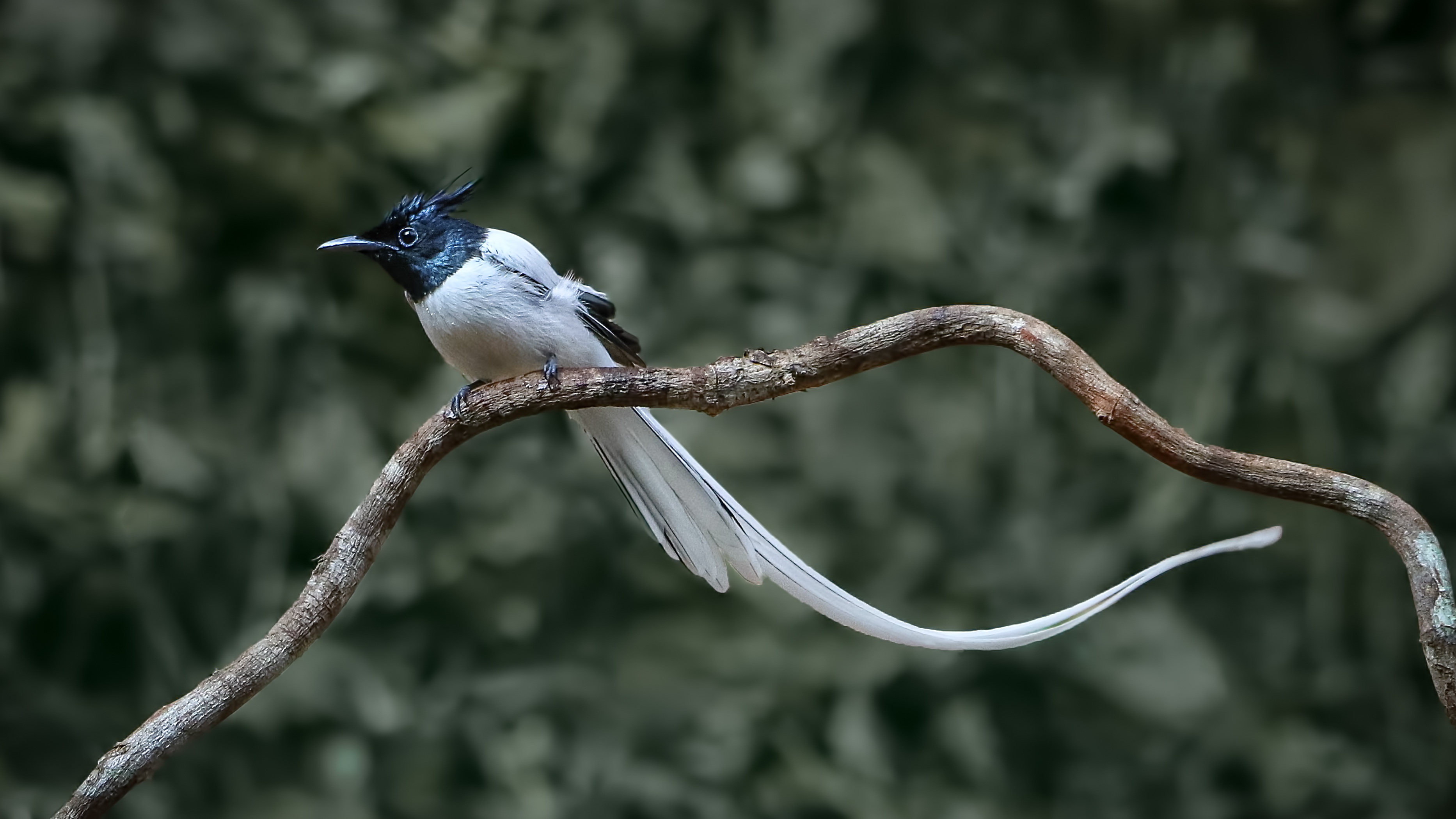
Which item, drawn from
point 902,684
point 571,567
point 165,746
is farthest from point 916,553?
point 165,746

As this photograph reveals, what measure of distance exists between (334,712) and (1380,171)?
2728mm

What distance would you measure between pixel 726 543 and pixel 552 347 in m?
0.37

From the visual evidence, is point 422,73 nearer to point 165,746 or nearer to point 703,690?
point 703,690

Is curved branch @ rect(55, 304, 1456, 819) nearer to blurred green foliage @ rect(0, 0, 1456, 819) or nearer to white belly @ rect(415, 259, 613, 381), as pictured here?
white belly @ rect(415, 259, 613, 381)

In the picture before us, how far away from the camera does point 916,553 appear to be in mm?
2619

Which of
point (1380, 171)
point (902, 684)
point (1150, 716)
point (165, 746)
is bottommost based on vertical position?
point (165, 746)

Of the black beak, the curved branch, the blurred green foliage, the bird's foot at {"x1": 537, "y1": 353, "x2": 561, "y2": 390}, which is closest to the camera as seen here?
the curved branch

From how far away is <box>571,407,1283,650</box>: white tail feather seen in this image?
138 centimetres

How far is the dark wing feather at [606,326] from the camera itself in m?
1.66

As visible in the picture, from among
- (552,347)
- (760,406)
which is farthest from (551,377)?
(760,406)

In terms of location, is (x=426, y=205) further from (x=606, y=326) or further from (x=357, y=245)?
(x=606, y=326)

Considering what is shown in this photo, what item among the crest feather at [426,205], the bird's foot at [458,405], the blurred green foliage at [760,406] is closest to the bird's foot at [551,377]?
the bird's foot at [458,405]

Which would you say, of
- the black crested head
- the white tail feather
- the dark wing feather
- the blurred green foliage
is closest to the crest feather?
the black crested head

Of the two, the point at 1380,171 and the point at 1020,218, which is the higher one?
the point at 1380,171
